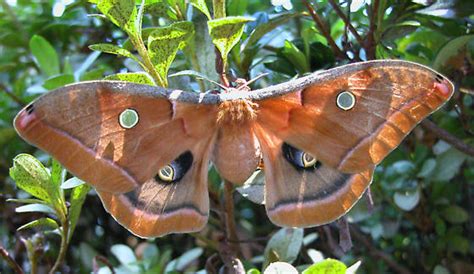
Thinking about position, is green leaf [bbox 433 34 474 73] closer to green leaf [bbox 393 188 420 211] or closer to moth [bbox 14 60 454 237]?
green leaf [bbox 393 188 420 211]

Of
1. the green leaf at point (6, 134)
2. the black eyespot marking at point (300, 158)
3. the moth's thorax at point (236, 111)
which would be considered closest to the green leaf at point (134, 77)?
the moth's thorax at point (236, 111)

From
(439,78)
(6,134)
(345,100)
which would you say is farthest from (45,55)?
(439,78)

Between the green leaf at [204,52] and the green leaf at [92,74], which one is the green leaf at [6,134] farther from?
the green leaf at [204,52]

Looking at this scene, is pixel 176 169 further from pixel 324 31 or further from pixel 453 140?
pixel 453 140

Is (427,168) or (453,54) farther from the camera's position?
(427,168)

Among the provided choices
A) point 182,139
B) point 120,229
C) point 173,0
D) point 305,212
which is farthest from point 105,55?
point 305,212

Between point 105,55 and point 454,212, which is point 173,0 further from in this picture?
point 454,212
